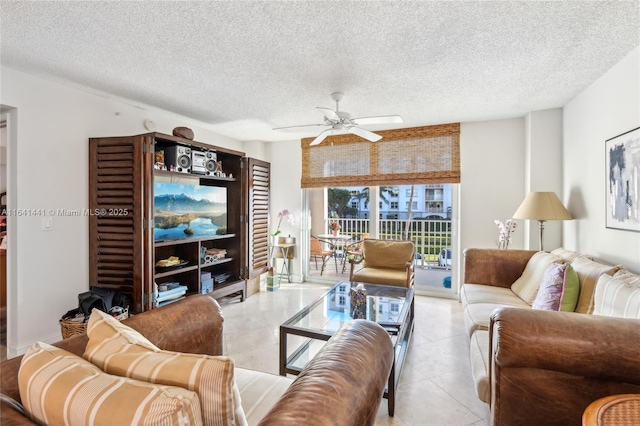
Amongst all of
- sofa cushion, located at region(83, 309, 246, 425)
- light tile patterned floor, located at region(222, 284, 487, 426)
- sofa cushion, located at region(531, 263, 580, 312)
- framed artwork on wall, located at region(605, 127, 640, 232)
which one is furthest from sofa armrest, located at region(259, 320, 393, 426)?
framed artwork on wall, located at region(605, 127, 640, 232)

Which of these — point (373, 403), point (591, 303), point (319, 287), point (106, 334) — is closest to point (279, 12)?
point (106, 334)

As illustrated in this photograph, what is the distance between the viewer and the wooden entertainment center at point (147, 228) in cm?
286

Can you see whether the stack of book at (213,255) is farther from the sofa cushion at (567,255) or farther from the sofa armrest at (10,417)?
the sofa cushion at (567,255)

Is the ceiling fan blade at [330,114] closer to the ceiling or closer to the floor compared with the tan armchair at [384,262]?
closer to the ceiling

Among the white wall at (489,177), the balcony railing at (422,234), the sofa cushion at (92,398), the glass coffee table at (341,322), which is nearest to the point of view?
the sofa cushion at (92,398)

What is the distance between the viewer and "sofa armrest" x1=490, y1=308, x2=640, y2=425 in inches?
→ 46.2

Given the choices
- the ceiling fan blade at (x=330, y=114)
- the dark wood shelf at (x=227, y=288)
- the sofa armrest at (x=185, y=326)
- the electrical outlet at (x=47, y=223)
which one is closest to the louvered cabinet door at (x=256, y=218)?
the dark wood shelf at (x=227, y=288)

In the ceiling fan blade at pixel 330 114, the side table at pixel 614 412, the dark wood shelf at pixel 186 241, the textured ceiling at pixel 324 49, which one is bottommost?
the side table at pixel 614 412

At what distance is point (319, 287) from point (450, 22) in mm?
3709

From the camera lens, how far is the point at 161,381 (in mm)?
706

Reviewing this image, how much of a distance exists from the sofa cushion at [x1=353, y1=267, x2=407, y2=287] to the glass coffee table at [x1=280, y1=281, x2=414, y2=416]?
9.4 inches

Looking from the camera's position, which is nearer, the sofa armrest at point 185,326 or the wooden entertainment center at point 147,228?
the sofa armrest at point 185,326

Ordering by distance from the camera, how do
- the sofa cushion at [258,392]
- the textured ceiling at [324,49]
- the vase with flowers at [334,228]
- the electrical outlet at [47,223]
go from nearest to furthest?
the sofa cushion at [258,392] → the textured ceiling at [324,49] → the electrical outlet at [47,223] → the vase with flowers at [334,228]

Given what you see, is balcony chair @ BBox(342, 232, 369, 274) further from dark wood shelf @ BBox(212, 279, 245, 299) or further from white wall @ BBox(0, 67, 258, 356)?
white wall @ BBox(0, 67, 258, 356)
